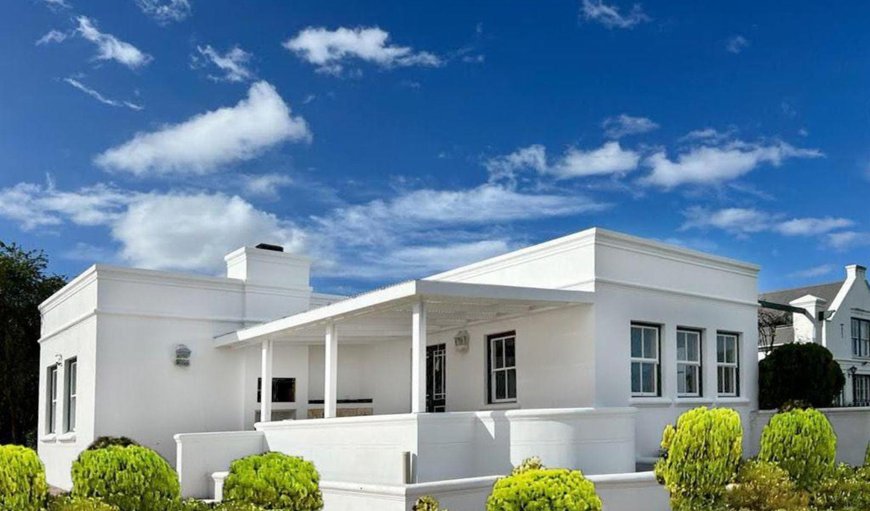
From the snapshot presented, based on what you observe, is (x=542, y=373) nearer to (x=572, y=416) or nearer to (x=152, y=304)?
(x=572, y=416)

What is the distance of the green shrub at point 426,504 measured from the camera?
10.6 m

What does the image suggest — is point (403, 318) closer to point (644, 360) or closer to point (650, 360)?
point (644, 360)

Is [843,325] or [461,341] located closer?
[461,341]

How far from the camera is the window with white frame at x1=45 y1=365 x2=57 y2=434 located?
21.6 metres

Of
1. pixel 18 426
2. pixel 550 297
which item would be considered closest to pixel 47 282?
pixel 18 426

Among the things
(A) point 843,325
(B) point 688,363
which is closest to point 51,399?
(B) point 688,363

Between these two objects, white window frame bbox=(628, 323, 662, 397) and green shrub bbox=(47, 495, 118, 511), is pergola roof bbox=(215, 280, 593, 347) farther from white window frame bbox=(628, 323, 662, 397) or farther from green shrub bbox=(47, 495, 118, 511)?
green shrub bbox=(47, 495, 118, 511)

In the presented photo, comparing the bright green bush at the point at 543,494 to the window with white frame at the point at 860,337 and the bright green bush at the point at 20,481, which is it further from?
the window with white frame at the point at 860,337

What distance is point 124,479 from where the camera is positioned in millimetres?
9242

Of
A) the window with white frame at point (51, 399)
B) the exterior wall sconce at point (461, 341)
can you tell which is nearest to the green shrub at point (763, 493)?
the exterior wall sconce at point (461, 341)

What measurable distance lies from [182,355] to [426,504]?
956 cm

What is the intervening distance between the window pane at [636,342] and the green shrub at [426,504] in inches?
239

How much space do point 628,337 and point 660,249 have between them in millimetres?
1924

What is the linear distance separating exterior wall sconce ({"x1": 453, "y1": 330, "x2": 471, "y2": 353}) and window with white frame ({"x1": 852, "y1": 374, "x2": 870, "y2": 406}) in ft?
69.1
